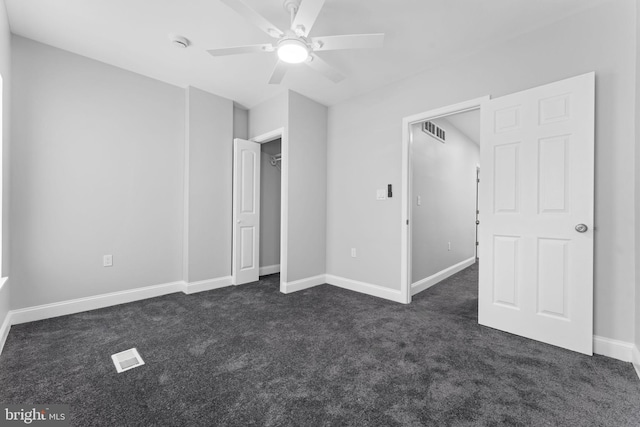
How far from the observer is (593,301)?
2018 millimetres

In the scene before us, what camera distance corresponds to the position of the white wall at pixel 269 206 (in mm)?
4492

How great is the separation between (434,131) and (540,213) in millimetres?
2161

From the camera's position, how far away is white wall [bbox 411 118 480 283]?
359 centimetres

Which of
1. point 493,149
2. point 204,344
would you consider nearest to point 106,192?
point 204,344

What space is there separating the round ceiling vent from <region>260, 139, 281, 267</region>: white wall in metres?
2.03

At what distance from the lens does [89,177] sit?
9.27 ft

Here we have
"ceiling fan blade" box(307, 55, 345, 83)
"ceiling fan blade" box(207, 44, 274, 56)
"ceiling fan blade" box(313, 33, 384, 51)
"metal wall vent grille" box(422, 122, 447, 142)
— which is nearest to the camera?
"ceiling fan blade" box(313, 33, 384, 51)

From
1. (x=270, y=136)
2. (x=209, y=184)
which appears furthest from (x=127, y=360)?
(x=270, y=136)

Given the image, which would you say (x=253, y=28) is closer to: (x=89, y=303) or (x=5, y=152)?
(x=5, y=152)

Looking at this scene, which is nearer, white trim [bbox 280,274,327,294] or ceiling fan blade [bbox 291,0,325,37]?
ceiling fan blade [bbox 291,0,325,37]

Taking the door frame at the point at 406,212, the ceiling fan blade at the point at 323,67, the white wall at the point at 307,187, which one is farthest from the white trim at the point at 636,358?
the white wall at the point at 307,187

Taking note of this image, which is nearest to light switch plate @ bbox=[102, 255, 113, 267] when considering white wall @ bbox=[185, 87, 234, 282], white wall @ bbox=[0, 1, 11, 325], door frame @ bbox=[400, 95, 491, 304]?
white wall @ bbox=[0, 1, 11, 325]

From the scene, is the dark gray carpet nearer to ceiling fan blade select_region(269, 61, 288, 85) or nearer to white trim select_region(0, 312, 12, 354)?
white trim select_region(0, 312, 12, 354)

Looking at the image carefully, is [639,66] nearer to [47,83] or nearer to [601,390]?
[601,390]
